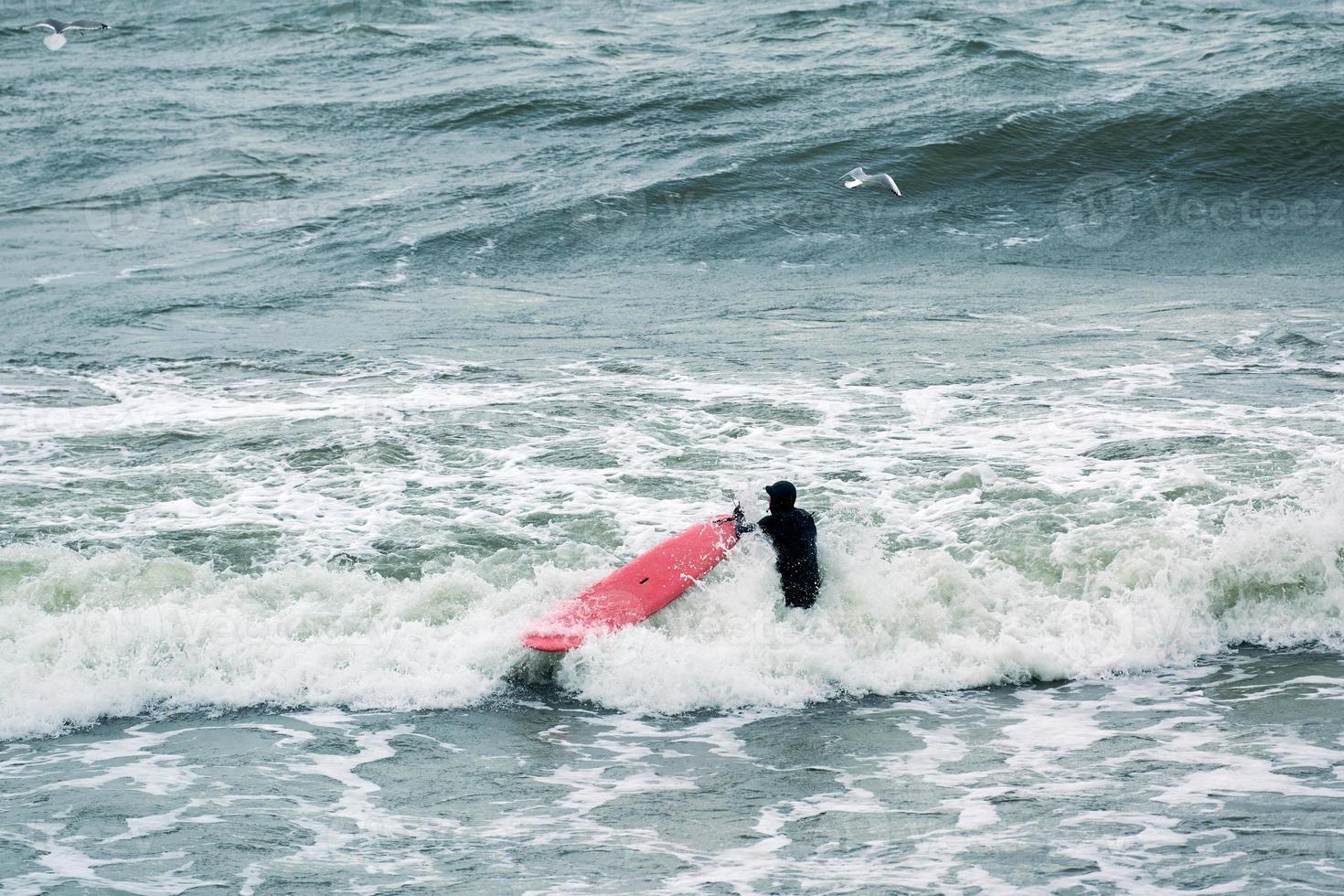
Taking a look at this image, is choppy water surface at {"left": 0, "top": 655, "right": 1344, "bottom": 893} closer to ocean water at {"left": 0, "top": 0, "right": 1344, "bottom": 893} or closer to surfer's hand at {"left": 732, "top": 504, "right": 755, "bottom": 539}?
ocean water at {"left": 0, "top": 0, "right": 1344, "bottom": 893}

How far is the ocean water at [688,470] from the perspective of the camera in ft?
19.0

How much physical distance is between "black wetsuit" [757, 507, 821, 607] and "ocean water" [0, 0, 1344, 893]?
152 millimetres

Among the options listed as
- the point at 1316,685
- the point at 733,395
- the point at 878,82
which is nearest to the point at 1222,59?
the point at 878,82

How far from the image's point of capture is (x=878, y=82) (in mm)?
22172

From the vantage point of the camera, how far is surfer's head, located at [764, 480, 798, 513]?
8.01m

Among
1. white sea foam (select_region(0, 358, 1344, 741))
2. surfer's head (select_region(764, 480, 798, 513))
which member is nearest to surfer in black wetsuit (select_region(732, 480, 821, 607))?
surfer's head (select_region(764, 480, 798, 513))

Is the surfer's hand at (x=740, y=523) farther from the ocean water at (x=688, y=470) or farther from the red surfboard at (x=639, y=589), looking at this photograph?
the ocean water at (x=688, y=470)

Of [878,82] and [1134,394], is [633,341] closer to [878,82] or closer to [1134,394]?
[1134,394]

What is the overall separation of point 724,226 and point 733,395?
19.4 feet

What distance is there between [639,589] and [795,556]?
37.6 inches

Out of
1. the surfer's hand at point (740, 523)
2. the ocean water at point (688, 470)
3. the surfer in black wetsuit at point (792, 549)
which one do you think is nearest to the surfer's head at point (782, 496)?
the surfer in black wetsuit at point (792, 549)

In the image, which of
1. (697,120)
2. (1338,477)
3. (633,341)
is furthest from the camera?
(697,120)

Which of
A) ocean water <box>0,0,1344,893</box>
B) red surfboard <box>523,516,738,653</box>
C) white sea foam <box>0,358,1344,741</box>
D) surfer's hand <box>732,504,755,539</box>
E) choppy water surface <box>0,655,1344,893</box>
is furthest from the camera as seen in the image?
surfer's hand <box>732,504,755,539</box>

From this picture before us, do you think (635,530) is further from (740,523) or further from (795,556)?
(795,556)
